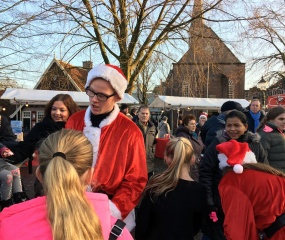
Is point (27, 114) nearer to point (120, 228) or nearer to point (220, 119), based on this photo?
point (220, 119)

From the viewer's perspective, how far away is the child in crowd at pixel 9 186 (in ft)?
15.8

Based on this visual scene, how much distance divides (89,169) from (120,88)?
36.5 inches

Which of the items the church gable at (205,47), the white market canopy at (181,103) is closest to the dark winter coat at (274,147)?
the church gable at (205,47)

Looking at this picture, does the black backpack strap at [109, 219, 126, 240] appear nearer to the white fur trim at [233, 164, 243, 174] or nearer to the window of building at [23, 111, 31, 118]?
the white fur trim at [233, 164, 243, 174]

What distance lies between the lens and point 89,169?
59.2 inches

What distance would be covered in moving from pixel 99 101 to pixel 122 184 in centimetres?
59

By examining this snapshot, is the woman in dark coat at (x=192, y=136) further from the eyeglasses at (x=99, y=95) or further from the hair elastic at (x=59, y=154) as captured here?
the hair elastic at (x=59, y=154)

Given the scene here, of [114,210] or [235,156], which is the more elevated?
[235,156]

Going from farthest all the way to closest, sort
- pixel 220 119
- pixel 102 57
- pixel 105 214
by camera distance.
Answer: pixel 102 57 → pixel 220 119 → pixel 105 214

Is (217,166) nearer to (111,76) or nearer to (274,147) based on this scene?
(274,147)

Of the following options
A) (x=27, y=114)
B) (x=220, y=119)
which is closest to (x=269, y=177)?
(x=220, y=119)

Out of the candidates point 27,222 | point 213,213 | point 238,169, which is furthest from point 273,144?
point 27,222

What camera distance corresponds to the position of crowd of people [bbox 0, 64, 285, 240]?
4.13 ft

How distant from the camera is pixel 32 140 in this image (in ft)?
10.2
